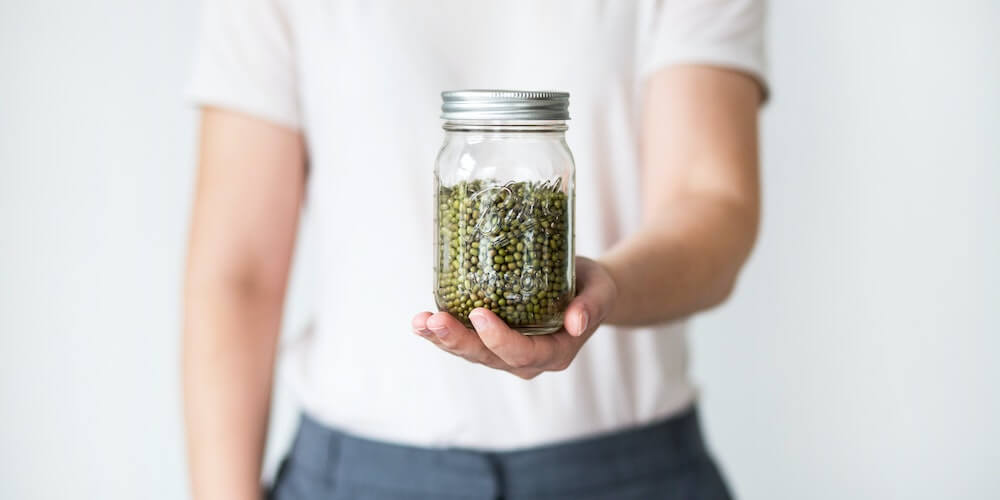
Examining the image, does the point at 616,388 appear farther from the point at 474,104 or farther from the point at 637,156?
the point at 474,104

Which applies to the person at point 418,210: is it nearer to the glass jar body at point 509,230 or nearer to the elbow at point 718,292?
the elbow at point 718,292

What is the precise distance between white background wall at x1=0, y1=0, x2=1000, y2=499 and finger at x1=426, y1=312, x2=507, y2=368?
1301mm

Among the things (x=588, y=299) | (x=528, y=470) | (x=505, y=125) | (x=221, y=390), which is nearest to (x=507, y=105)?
(x=505, y=125)

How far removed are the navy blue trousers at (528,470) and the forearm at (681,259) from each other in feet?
0.81

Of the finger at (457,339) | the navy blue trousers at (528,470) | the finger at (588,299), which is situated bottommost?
the navy blue trousers at (528,470)

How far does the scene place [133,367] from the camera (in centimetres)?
197

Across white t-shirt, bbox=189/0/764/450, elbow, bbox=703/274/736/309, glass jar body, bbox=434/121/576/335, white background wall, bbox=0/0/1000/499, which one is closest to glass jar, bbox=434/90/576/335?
→ glass jar body, bbox=434/121/576/335

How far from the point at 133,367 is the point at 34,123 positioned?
0.47m

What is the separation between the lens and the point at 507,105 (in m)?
0.82

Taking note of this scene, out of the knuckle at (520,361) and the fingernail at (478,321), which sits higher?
the fingernail at (478,321)

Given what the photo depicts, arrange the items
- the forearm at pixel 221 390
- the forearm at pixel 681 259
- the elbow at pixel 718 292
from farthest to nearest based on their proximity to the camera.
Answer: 1. the forearm at pixel 221 390
2. the elbow at pixel 718 292
3. the forearm at pixel 681 259

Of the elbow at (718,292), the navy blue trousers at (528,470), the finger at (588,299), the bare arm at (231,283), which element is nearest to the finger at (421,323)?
the finger at (588,299)

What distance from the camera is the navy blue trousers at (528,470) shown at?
4.04 feet

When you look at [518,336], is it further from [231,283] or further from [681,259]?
[231,283]
